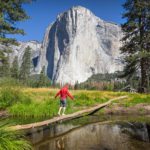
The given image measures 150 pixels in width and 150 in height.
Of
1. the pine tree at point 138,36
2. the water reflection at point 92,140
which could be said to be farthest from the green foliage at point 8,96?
the pine tree at point 138,36

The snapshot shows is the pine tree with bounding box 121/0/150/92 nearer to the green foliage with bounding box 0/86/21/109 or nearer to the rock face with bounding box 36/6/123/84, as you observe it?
the green foliage with bounding box 0/86/21/109

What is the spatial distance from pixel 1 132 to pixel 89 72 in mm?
169839

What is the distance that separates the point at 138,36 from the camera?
16.8 meters

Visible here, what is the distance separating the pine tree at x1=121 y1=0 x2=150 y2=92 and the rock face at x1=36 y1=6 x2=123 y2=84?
130701mm

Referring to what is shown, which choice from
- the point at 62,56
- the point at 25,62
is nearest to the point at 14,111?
the point at 25,62

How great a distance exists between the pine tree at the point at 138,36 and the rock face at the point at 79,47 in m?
131

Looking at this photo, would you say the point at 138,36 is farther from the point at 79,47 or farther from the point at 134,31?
the point at 79,47

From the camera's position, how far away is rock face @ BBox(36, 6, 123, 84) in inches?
6181

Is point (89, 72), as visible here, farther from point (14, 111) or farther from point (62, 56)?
point (14, 111)

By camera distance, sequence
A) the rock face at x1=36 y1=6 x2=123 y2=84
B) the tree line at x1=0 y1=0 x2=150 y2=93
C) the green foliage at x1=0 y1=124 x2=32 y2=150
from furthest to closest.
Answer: the rock face at x1=36 y1=6 x2=123 y2=84 → the tree line at x1=0 y1=0 x2=150 y2=93 → the green foliage at x1=0 y1=124 x2=32 y2=150

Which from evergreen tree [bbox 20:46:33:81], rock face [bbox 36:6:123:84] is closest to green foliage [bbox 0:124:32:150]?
evergreen tree [bbox 20:46:33:81]

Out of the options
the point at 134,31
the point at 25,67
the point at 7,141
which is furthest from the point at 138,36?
the point at 25,67

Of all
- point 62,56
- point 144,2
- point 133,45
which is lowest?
point 133,45

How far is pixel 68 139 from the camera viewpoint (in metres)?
5.28
